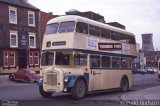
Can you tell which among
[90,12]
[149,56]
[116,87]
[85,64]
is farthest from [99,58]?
[149,56]

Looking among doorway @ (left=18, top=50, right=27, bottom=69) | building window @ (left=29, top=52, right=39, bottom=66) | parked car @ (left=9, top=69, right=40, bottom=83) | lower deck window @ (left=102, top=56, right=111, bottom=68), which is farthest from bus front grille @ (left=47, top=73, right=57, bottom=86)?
building window @ (left=29, top=52, right=39, bottom=66)

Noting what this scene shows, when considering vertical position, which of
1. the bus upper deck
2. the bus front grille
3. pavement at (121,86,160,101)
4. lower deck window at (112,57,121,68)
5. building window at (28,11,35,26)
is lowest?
pavement at (121,86,160,101)

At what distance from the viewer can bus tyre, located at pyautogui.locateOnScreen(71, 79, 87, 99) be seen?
64.3 feet

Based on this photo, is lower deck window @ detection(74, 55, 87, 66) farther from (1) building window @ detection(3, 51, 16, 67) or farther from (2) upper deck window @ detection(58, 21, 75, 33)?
(1) building window @ detection(3, 51, 16, 67)

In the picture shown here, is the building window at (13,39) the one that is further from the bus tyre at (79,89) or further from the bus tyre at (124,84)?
the bus tyre at (79,89)

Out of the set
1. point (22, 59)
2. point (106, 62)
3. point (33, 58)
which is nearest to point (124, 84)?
point (106, 62)

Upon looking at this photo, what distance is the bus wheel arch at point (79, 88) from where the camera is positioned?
19.6 m

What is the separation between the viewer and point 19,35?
165 ft

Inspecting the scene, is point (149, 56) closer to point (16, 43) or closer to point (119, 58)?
point (16, 43)

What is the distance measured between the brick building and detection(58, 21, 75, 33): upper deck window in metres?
27.5

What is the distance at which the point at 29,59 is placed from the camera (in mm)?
51875

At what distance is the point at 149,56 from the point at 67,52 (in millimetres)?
143216

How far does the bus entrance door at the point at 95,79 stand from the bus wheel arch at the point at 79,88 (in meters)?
1.00

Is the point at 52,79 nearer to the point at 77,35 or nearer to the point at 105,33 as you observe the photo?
the point at 77,35
